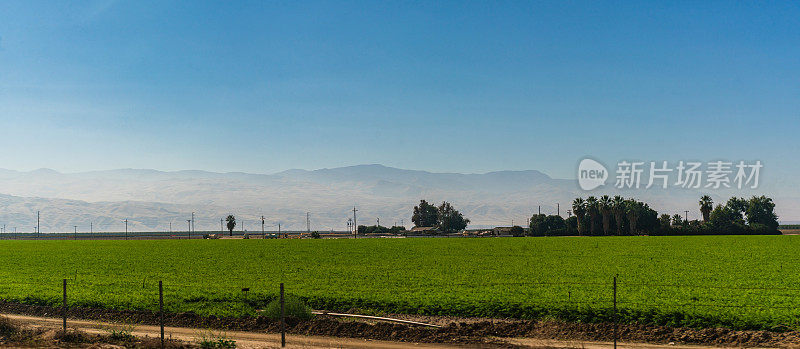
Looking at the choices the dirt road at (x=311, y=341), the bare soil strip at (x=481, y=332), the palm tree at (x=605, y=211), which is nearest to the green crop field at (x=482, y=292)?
the bare soil strip at (x=481, y=332)

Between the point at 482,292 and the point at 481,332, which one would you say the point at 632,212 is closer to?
the point at 482,292

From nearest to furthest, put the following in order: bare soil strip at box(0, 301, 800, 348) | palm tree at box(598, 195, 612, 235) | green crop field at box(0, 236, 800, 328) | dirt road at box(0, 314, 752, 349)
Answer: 1. dirt road at box(0, 314, 752, 349)
2. bare soil strip at box(0, 301, 800, 348)
3. green crop field at box(0, 236, 800, 328)
4. palm tree at box(598, 195, 612, 235)

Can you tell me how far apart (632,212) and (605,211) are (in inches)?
305

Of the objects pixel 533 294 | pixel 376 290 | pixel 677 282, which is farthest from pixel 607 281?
pixel 376 290

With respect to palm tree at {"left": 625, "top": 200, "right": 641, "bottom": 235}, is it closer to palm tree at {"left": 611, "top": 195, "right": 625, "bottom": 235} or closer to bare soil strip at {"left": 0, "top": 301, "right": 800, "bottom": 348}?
palm tree at {"left": 611, "top": 195, "right": 625, "bottom": 235}

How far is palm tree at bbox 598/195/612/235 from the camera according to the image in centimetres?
18188

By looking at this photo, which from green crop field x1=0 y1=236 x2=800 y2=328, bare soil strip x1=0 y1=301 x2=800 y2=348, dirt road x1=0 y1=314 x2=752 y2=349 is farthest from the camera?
green crop field x1=0 y1=236 x2=800 y2=328

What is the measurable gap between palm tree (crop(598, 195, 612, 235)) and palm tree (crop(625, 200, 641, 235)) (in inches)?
209

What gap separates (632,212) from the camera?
7283 inches

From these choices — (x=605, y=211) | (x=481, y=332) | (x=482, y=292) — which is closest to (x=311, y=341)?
(x=481, y=332)

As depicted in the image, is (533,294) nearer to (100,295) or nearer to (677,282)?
(677,282)

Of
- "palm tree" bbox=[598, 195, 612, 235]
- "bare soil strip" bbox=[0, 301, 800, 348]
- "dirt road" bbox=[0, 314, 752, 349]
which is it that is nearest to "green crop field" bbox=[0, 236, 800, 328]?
"bare soil strip" bbox=[0, 301, 800, 348]

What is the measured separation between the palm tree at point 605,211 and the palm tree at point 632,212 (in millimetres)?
5303

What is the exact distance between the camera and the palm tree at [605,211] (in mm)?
181875
